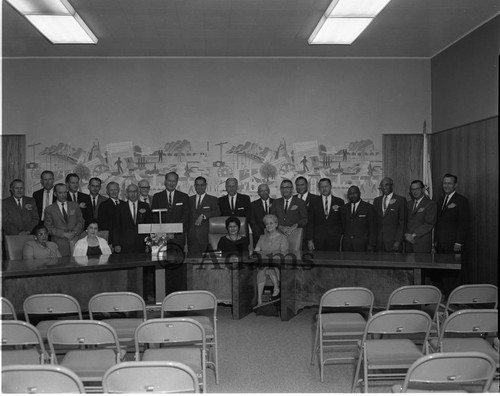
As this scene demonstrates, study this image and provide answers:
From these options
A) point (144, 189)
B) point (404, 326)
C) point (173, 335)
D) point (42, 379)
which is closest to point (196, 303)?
point (173, 335)

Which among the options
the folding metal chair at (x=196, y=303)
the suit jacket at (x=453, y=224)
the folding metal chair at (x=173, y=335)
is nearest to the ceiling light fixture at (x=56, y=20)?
the folding metal chair at (x=196, y=303)

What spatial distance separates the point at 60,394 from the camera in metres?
2.82

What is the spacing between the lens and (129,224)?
26.1 feet

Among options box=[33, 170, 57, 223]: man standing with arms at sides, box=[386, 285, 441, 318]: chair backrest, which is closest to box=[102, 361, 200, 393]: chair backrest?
box=[386, 285, 441, 318]: chair backrest

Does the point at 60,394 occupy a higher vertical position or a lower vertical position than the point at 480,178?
lower

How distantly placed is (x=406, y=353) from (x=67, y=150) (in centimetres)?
698

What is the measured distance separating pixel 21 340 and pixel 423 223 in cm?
551

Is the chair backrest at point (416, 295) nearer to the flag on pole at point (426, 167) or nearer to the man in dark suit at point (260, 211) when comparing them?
the man in dark suit at point (260, 211)

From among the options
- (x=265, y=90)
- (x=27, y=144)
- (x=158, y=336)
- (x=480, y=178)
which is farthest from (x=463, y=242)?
(x=27, y=144)

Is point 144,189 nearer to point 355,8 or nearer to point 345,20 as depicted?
point 345,20

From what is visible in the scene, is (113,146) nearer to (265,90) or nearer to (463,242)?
(265,90)

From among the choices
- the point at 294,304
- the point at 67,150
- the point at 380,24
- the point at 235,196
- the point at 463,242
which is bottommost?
the point at 294,304

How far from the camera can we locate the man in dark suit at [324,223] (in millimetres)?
8227

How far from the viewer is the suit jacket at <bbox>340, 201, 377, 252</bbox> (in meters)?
8.08
